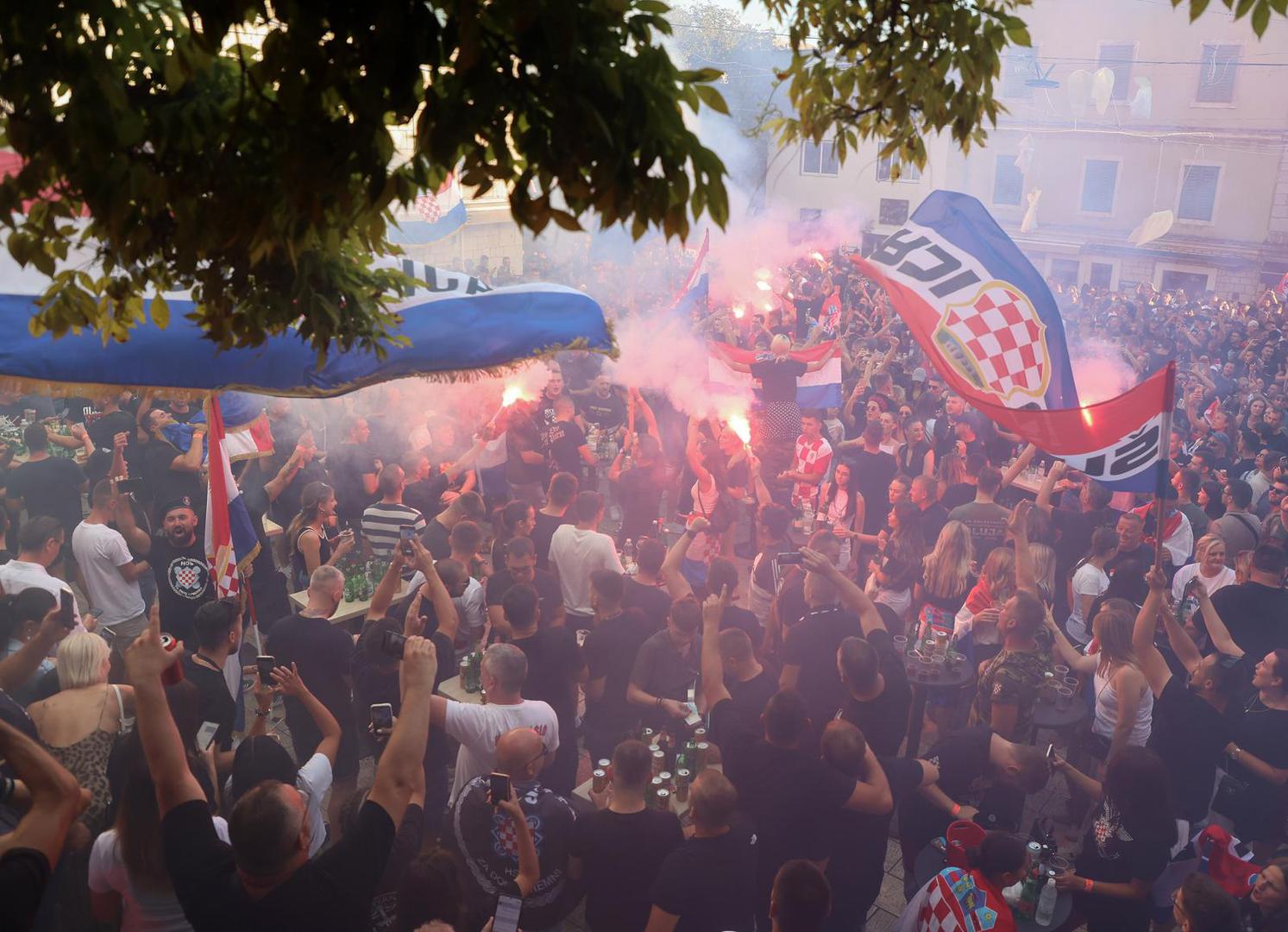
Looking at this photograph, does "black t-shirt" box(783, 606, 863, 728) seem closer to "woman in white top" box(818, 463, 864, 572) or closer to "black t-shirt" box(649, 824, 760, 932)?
"black t-shirt" box(649, 824, 760, 932)

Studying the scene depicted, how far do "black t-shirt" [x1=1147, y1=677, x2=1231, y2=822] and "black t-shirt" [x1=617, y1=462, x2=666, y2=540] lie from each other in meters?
4.47

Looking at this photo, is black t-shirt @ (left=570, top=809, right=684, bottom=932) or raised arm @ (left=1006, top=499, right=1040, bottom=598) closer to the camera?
black t-shirt @ (left=570, top=809, right=684, bottom=932)

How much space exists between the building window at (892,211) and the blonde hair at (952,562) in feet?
106

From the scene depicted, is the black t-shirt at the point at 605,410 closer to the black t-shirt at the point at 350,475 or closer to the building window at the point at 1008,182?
the black t-shirt at the point at 350,475

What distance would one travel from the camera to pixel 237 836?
10.6ft

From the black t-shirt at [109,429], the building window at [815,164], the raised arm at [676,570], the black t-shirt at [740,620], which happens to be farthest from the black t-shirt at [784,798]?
the building window at [815,164]

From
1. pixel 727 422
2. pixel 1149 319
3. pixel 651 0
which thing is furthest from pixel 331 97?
pixel 1149 319

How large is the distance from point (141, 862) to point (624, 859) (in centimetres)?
196

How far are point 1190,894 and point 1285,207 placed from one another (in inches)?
1374

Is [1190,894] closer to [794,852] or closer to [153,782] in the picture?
[794,852]

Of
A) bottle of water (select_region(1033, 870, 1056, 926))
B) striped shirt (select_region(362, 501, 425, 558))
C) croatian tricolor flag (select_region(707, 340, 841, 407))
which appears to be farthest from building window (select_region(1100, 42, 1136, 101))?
bottle of water (select_region(1033, 870, 1056, 926))

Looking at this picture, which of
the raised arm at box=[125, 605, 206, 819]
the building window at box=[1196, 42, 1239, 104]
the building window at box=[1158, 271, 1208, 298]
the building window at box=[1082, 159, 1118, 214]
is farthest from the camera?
the building window at box=[1082, 159, 1118, 214]

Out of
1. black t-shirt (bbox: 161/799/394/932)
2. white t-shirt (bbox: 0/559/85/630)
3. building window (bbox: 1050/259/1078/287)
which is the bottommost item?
building window (bbox: 1050/259/1078/287)

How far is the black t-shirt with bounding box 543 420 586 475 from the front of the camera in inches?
375
